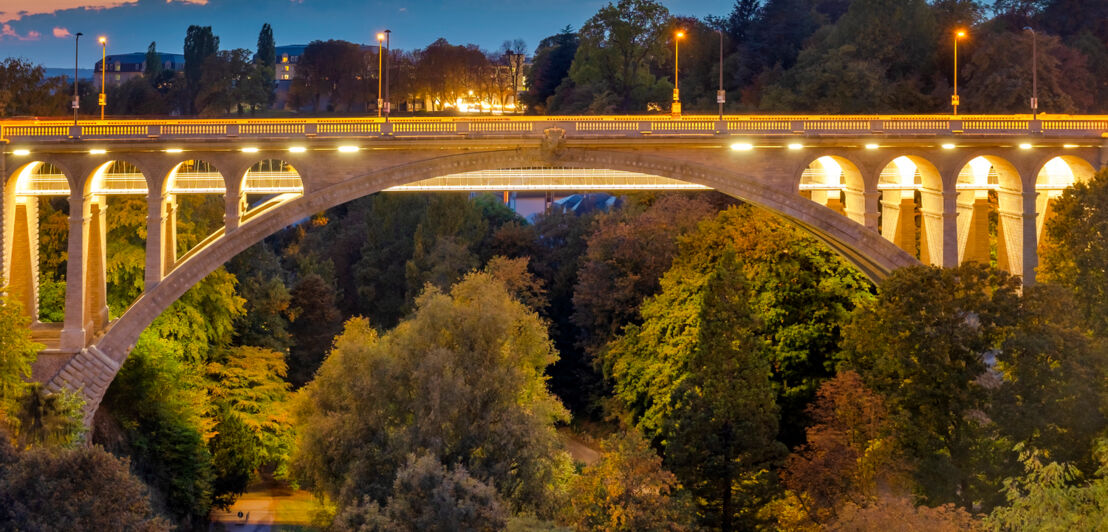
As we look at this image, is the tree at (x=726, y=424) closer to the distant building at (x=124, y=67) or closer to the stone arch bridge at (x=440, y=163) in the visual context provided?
the stone arch bridge at (x=440, y=163)

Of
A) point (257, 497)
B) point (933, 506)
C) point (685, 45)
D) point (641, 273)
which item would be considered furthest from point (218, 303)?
point (685, 45)

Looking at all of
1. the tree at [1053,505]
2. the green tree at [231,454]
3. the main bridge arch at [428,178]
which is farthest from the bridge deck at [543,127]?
the tree at [1053,505]

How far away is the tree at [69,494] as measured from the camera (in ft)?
85.2

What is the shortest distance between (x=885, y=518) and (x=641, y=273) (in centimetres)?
2709

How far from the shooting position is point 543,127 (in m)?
43.7

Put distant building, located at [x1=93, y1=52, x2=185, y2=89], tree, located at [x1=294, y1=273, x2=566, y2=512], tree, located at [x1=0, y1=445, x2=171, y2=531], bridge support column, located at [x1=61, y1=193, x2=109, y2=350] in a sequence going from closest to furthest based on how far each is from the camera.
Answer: tree, located at [x1=0, y1=445, x2=171, y2=531] < tree, located at [x1=294, y1=273, x2=566, y2=512] < bridge support column, located at [x1=61, y1=193, x2=109, y2=350] < distant building, located at [x1=93, y1=52, x2=185, y2=89]

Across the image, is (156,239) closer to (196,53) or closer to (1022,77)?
(1022,77)

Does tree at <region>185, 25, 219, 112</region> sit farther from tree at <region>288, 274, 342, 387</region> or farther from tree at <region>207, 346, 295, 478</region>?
tree at <region>207, 346, 295, 478</region>

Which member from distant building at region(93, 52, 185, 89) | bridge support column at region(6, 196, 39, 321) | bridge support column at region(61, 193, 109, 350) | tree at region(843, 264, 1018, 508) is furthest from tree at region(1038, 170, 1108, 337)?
distant building at region(93, 52, 185, 89)

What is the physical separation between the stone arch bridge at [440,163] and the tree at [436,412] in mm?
8565

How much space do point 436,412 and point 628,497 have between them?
234 inches

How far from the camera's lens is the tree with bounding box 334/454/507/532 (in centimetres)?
2981

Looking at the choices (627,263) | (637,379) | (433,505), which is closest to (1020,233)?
(637,379)

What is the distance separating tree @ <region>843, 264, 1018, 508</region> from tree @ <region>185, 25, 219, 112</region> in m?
65.6
